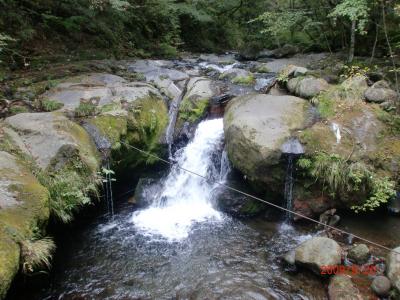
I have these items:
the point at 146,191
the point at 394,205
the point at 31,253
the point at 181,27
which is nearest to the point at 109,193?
the point at 146,191

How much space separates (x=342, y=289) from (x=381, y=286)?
54cm

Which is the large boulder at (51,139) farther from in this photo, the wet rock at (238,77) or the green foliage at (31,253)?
the wet rock at (238,77)

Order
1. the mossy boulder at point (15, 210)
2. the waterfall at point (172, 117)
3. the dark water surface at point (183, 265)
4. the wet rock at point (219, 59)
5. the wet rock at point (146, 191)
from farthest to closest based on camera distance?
1. the wet rock at point (219, 59)
2. the waterfall at point (172, 117)
3. the wet rock at point (146, 191)
4. the dark water surface at point (183, 265)
5. the mossy boulder at point (15, 210)

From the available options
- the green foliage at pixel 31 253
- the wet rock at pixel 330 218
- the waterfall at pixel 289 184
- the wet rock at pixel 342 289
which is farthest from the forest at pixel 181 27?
the wet rock at pixel 342 289

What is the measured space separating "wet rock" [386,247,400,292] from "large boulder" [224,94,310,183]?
8.33 ft

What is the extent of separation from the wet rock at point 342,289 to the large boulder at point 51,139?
4.61 meters

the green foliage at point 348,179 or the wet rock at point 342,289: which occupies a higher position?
the green foliage at point 348,179

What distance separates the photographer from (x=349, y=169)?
6.70 m

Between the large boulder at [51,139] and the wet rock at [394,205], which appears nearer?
the large boulder at [51,139]

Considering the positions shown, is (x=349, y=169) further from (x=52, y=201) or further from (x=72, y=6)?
(x=72, y=6)

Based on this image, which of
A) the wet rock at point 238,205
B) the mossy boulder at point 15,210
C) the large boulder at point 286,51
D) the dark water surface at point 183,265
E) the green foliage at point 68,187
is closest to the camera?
the mossy boulder at point 15,210

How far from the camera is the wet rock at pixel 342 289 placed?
497cm

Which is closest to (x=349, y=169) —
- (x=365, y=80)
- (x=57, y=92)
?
(x=365, y=80)

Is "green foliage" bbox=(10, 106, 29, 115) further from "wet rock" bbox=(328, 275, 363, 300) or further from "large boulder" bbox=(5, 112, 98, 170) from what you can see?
"wet rock" bbox=(328, 275, 363, 300)
